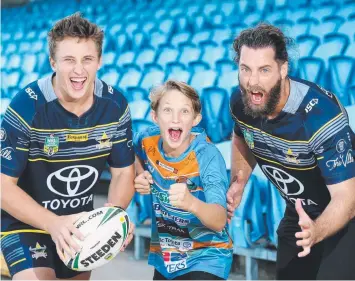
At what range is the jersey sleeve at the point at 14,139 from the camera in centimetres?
247

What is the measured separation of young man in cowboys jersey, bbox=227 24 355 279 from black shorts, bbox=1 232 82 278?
31.7 inches

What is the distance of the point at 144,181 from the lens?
2584mm

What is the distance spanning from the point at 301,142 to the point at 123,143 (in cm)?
76

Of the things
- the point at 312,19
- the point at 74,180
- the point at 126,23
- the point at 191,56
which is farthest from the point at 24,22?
the point at 74,180

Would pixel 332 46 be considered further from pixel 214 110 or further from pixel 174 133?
pixel 174 133

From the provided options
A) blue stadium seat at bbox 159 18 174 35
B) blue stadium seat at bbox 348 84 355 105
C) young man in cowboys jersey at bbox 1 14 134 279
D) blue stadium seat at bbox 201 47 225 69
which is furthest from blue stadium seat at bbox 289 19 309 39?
young man in cowboys jersey at bbox 1 14 134 279

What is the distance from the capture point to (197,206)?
2230 millimetres

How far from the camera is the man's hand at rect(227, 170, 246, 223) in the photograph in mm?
2631

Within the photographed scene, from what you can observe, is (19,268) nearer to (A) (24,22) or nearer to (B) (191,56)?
(B) (191,56)

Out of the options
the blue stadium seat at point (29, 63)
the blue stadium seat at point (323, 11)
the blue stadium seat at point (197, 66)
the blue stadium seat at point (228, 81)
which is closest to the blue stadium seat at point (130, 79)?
the blue stadium seat at point (197, 66)

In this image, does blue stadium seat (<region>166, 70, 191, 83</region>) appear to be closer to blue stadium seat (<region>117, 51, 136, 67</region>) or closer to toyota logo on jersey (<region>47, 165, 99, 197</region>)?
blue stadium seat (<region>117, 51, 136, 67</region>)

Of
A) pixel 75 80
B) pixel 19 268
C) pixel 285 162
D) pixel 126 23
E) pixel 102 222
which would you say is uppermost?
pixel 126 23

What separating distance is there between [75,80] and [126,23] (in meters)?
6.22

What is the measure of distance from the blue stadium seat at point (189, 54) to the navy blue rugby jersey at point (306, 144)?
3.65 meters
